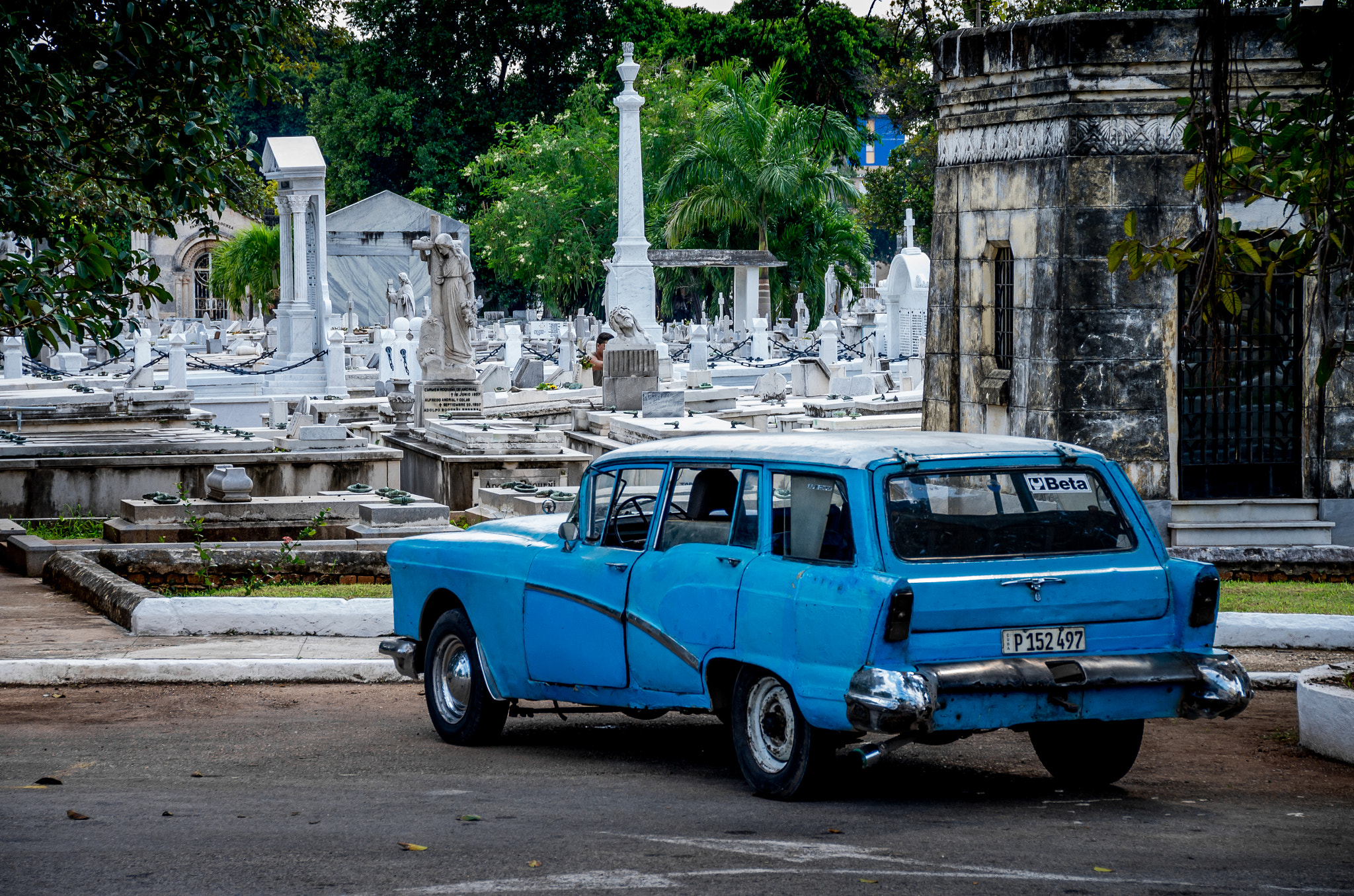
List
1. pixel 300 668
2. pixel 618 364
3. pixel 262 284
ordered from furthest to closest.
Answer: pixel 262 284 < pixel 618 364 < pixel 300 668

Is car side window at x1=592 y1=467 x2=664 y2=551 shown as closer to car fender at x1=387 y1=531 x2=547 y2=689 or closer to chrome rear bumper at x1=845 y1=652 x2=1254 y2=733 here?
car fender at x1=387 y1=531 x2=547 y2=689

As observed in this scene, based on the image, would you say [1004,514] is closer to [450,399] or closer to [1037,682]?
[1037,682]

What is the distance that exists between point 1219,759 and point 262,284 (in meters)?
45.6

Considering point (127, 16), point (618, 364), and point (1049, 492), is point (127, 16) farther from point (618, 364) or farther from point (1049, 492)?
point (618, 364)

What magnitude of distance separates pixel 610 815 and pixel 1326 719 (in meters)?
3.42

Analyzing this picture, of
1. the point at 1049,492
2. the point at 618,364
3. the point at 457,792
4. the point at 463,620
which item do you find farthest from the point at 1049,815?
the point at 618,364

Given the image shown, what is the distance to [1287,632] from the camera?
1009 cm

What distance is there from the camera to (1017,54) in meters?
13.1

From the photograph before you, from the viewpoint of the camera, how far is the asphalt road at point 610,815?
16.3ft

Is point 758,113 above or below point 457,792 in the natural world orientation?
above

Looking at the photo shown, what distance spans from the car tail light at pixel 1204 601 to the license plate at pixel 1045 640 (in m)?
0.51

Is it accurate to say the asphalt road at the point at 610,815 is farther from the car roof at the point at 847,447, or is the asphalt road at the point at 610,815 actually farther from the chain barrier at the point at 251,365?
the chain barrier at the point at 251,365

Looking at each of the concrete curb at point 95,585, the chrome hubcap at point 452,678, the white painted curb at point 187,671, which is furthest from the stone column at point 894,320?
the chrome hubcap at point 452,678

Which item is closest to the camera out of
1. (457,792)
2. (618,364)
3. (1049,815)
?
(1049,815)
